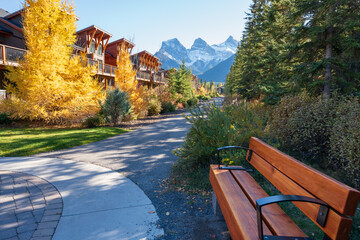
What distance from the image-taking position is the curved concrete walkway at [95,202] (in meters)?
2.54

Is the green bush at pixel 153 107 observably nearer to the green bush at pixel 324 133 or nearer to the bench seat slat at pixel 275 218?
the green bush at pixel 324 133

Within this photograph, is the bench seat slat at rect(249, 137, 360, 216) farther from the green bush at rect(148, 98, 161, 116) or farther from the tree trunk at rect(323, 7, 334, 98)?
the green bush at rect(148, 98, 161, 116)

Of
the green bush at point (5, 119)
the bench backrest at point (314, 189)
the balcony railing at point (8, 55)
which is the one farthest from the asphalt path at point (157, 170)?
the balcony railing at point (8, 55)

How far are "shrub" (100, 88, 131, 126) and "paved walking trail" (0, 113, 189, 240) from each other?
597cm

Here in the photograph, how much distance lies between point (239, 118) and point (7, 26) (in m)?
23.0

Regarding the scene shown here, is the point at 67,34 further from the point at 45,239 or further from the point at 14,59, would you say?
the point at 45,239

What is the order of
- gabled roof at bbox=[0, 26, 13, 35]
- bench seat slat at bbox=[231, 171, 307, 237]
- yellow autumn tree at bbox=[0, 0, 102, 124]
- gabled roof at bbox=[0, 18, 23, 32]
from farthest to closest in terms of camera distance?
1. gabled roof at bbox=[0, 18, 23, 32]
2. gabled roof at bbox=[0, 26, 13, 35]
3. yellow autumn tree at bbox=[0, 0, 102, 124]
4. bench seat slat at bbox=[231, 171, 307, 237]

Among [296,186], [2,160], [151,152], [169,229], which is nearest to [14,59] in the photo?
[2,160]

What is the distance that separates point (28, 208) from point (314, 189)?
3725 millimetres

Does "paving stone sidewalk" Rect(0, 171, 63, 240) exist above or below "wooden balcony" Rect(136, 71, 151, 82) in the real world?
below

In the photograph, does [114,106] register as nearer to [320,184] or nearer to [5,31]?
[320,184]

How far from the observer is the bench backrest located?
49.7 inches

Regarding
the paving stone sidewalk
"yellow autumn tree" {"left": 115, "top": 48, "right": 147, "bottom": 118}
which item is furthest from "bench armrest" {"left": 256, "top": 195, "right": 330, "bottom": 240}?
"yellow autumn tree" {"left": 115, "top": 48, "right": 147, "bottom": 118}

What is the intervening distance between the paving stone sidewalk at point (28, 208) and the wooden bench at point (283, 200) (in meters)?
2.25
